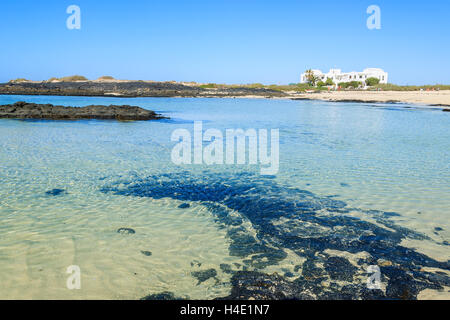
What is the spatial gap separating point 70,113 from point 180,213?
2338 centimetres

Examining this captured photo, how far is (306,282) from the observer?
14.7 feet

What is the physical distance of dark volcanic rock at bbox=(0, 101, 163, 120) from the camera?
991 inches

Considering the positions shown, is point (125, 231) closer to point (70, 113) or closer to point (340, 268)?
point (340, 268)

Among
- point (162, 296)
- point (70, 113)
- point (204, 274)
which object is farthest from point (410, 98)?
point (162, 296)

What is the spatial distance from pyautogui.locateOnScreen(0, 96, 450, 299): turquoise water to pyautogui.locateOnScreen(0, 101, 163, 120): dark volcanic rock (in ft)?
43.7

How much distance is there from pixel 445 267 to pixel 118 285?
16.3ft

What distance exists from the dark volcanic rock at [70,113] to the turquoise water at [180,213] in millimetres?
13332

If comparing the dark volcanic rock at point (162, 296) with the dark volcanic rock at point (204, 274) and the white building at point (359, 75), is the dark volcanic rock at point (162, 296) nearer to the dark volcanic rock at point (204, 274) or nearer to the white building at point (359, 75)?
the dark volcanic rock at point (204, 274)

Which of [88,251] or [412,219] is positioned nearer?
[88,251]

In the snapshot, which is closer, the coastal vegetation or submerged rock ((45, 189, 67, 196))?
submerged rock ((45, 189, 67, 196))

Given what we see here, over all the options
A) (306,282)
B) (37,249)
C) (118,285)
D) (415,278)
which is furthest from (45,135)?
(415,278)

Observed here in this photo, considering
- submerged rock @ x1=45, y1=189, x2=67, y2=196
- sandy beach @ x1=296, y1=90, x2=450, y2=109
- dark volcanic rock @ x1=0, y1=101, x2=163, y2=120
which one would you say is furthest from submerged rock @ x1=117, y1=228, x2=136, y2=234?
sandy beach @ x1=296, y1=90, x2=450, y2=109

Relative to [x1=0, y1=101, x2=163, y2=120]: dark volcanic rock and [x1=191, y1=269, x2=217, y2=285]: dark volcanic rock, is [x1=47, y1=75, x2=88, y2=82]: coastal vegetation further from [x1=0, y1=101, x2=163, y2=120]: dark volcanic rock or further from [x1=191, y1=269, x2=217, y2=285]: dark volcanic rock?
[x1=191, y1=269, x2=217, y2=285]: dark volcanic rock
